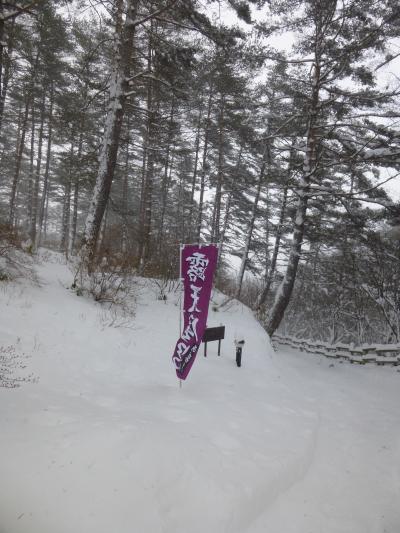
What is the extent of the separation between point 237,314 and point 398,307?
564cm

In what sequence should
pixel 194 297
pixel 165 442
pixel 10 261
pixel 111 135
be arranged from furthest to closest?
1. pixel 111 135
2. pixel 10 261
3. pixel 194 297
4. pixel 165 442

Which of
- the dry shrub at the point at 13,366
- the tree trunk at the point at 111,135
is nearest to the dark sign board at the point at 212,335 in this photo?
the tree trunk at the point at 111,135

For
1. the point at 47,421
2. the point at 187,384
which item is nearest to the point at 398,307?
the point at 187,384

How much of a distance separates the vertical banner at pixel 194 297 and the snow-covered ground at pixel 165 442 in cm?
64

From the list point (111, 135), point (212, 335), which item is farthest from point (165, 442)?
point (111, 135)

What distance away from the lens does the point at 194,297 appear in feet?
16.0

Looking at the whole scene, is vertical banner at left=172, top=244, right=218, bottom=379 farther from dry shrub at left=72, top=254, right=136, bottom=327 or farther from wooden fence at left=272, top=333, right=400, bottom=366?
wooden fence at left=272, top=333, right=400, bottom=366

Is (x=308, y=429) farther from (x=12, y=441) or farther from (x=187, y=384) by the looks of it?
(x=12, y=441)

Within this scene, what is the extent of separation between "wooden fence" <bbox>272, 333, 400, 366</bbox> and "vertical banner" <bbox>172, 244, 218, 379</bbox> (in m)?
6.38

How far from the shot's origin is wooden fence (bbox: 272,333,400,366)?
8.46 meters

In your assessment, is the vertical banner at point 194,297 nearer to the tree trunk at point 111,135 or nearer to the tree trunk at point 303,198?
the tree trunk at point 111,135

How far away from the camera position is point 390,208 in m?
7.83

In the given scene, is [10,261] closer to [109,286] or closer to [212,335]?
[109,286]

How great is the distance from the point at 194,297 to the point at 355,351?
7378 mm
